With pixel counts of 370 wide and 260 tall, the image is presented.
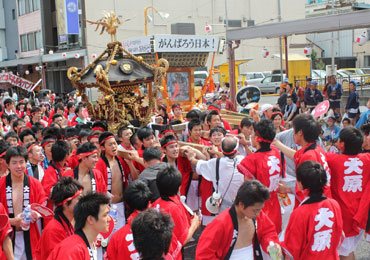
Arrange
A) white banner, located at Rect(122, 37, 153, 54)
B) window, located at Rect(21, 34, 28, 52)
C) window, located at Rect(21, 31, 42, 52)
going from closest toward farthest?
white banner, located at Rect(122, 37, 153, 54) → window, located at Rect(21, 31, 42, 52) → window, located at Rect(21, 34, 28, 52)

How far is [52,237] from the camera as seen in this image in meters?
3.24

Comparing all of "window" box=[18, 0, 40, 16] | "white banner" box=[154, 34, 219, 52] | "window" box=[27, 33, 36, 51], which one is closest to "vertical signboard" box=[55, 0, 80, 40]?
"window" box=[18, 0, 40, 16]

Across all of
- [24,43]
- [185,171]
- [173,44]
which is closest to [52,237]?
[185,171]

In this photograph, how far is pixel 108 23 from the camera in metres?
8.44

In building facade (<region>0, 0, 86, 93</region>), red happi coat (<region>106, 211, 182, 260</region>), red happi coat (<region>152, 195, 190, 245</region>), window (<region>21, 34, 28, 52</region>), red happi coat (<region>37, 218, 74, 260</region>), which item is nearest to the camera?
red happi coat (<region>106, 211, 182, 260</region>)

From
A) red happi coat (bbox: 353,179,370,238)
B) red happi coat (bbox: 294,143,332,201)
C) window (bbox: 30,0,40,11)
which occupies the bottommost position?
red happi coat (bbox: 353,179,370,238)

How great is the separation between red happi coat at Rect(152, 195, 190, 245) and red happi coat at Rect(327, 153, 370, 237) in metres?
1.68

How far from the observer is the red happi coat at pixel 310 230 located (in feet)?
11.1

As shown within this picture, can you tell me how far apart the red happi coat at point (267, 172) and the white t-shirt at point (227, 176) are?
152mm

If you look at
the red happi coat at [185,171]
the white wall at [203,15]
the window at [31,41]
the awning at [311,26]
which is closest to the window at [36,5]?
the window at [31,41]

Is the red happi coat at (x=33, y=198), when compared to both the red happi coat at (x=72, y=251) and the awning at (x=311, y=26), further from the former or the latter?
the awning at (x=311, y=26)

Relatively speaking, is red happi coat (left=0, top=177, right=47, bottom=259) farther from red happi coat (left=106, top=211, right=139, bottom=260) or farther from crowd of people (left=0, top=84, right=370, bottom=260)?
red happi coat (left=106, top=211, right=139, bottom=260)

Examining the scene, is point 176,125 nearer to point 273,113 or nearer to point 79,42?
point 273,113

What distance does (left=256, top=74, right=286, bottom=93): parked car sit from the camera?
27.2 m
